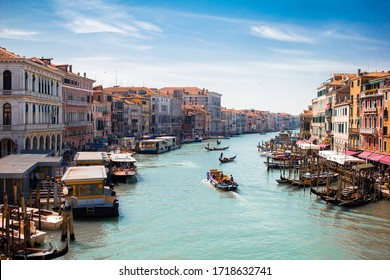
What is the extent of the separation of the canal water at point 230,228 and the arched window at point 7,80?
293cm

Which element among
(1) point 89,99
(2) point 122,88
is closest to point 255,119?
(2) point 122,88

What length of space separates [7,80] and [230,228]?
5.64 meters

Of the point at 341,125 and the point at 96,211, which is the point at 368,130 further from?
the point at 96,211

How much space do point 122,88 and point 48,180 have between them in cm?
2219

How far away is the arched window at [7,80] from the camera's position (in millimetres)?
9422

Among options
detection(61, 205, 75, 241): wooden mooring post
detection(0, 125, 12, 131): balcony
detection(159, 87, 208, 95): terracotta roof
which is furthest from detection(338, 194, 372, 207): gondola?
detection(159, 87, 208, 95): terracotta roof

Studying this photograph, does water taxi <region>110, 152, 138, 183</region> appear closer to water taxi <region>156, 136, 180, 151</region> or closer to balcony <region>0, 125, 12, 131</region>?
balcony <region>0, 125, 12, 131</region>

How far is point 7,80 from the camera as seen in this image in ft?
30.9

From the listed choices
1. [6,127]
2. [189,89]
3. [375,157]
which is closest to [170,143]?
[375,157]

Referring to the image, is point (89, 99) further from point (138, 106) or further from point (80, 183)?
point (80, 183)

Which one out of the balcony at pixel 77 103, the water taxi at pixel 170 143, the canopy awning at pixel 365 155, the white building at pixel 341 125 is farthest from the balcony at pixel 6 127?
the water taxi at pixel 170 143

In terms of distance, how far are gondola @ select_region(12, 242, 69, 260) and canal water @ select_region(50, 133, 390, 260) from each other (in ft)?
0.45

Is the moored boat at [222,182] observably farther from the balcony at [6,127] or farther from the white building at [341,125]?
the white building at [341,125]

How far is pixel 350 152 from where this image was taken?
11.7m
